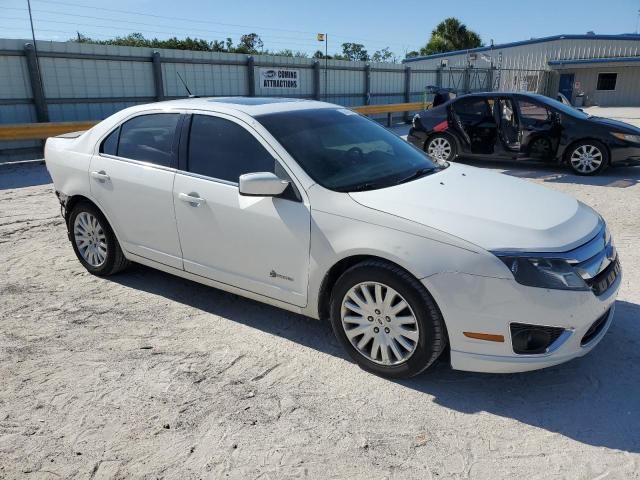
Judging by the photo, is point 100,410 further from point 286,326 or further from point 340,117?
point 340,117

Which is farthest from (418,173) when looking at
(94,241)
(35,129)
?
(35,129)

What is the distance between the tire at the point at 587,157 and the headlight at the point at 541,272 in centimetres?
745

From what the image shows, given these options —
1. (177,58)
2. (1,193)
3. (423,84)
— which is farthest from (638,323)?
(423,84)

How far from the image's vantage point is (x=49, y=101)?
12758 mm

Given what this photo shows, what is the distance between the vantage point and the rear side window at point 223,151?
3.77 m

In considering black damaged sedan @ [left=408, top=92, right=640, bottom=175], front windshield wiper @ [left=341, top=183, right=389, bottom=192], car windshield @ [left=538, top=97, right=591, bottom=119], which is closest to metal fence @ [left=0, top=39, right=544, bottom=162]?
black damaged sedan @ [left=408, top=92, right=640, bottom=175]

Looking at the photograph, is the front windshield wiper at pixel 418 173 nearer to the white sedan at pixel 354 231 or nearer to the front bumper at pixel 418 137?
the white sedan at pixel 354 231

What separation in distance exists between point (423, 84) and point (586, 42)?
57.4 ft

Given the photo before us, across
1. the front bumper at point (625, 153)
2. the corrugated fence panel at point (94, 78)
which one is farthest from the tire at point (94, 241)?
the corrugated fence panel at point (94, 78)

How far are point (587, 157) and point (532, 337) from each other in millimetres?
7662

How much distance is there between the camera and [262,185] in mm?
3406

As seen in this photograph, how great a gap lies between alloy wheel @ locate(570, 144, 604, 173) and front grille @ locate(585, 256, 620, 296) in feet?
22.3

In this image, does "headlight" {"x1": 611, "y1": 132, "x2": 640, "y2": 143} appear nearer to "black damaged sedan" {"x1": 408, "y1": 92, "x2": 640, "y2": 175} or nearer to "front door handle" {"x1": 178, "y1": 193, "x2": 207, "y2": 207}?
"black damaged sedan" {"x1": 408, "y1": 92, "x2": 640, "y2": 175}

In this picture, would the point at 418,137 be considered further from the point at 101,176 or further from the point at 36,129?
the point at 36,129
